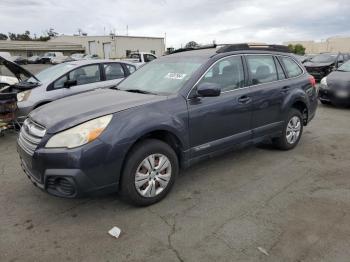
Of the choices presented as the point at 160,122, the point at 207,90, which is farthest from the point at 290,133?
the point at 160,122

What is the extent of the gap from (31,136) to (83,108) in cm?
61

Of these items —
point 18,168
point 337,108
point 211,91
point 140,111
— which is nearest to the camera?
point 140,111

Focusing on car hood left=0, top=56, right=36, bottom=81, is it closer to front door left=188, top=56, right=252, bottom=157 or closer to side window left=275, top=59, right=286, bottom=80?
front door left=188, top=56, right=252, bottom=157

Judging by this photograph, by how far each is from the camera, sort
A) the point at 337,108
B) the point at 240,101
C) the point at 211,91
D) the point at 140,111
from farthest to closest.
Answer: the point at 337,108
the point at 240,101
the point at 211,91
the point at 140,111

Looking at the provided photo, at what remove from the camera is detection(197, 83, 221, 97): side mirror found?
3.79 m

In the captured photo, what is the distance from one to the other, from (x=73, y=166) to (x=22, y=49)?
67907 mm

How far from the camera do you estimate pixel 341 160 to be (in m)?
5.09

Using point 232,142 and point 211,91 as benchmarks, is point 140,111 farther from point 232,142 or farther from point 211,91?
point 232,142

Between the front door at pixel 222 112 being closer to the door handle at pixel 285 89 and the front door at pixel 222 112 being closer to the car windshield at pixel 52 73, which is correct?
the door handle at pixel 285 89

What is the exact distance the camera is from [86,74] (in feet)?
24.7

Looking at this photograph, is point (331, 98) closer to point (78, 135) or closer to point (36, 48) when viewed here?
point (78, 135)

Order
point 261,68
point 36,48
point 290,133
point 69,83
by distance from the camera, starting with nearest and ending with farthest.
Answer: point 261,68 → point 290,133 → point 69,83 → point 36,48

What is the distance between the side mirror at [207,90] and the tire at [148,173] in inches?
29.5

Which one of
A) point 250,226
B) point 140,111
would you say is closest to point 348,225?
point 250,226
